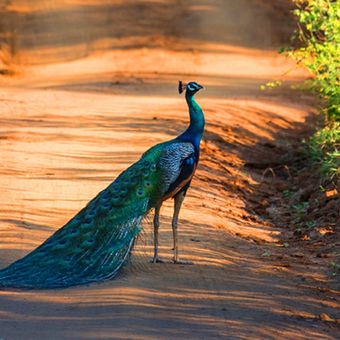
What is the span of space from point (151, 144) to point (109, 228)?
595cm

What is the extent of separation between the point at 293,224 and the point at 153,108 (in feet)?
22.2

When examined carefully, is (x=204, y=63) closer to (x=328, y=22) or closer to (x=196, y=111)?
(x=328, y=22)

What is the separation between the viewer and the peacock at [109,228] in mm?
6086

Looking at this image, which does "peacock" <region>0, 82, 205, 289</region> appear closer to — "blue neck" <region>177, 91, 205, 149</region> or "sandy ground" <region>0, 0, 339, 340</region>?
"blue neck" <region>177, 91, 205, 149</region>

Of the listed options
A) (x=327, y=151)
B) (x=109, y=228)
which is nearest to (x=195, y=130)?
(x=109, y=228)

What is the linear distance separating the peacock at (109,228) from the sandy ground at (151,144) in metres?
0.17

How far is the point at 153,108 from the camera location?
16.0 meters

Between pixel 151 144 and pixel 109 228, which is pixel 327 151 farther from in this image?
pixel 109 228

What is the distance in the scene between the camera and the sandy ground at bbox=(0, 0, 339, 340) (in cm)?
562

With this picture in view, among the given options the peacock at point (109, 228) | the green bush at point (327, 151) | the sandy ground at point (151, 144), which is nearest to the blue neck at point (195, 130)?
the peacock at point (109, 228)

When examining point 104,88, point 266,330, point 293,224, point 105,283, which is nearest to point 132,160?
point 293,224

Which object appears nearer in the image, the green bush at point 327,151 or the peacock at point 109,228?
the peacock at point 109,228

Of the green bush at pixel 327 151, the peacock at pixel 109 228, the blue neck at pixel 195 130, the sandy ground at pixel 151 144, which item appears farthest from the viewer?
the green bush at pixel 327 151

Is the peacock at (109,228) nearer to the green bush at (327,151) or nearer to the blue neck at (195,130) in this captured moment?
the blue neck at (195,130)
